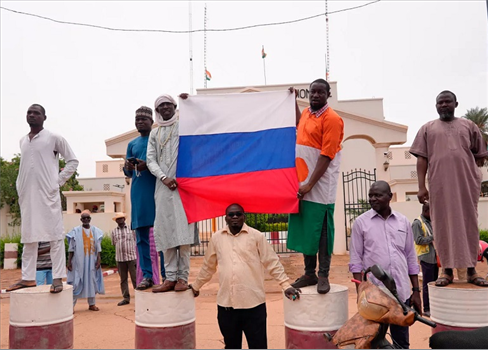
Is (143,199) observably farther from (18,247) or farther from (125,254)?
(18,247)

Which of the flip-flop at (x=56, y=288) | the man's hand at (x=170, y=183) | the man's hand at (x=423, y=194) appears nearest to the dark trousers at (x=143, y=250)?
the man's hand at (x=170, y=183)

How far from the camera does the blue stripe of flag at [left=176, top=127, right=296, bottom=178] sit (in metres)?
4.41

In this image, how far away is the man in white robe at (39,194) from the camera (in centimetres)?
450

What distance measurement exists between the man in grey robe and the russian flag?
128cm

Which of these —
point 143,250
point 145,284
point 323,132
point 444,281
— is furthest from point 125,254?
point 444,281

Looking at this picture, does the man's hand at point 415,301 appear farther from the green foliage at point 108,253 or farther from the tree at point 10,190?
the tree at point 10,190

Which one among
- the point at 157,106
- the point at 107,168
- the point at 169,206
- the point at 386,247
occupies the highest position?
the point at 107,168

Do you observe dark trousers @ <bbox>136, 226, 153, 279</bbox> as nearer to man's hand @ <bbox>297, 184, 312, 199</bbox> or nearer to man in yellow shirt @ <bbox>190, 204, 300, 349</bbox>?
man in yellow shirt @ <bbox>190, 204, 300, 349</bbox>

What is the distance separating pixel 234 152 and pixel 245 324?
5.53 ft

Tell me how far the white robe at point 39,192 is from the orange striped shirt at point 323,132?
2.55 metres

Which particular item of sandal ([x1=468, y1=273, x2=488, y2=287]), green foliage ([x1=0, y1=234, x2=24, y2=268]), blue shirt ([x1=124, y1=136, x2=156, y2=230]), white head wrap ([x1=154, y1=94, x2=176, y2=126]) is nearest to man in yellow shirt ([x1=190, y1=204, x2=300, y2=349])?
blue shirt ([x1=124, y1=136, x2=156, y2=230])

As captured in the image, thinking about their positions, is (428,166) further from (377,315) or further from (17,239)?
(17,239)

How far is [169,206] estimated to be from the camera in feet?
13.8

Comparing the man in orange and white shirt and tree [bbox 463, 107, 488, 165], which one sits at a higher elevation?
tree [bbox 463, 107, 488, 165]
